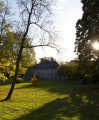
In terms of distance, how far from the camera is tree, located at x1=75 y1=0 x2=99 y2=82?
49.7m

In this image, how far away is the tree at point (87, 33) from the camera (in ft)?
163

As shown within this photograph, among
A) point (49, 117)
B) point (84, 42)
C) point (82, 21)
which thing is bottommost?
point (49, 117)

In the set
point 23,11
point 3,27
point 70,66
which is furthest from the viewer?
point 70,66

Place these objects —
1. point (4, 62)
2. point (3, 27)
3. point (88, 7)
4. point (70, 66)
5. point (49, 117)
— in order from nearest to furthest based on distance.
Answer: point (49, 117)
point (3, 27)
point (4, 62)
point (88, 7)
point (70, 66)

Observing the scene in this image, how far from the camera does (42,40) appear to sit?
34.1 m

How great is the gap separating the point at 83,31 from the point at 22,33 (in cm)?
1924

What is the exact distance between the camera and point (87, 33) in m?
52.1

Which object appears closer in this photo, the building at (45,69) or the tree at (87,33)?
the tree at (87,33)

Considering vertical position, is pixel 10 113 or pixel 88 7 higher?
pixel 88 7

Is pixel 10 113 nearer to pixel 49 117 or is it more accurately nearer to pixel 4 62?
pixel 49 117

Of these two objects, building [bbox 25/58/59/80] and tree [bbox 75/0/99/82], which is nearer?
tree [bbox 75/0/99/82]

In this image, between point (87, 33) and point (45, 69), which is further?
point (45, 69)

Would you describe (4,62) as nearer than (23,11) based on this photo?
No

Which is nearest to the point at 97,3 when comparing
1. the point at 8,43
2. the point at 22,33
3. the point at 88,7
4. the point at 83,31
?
the point at 88,7
